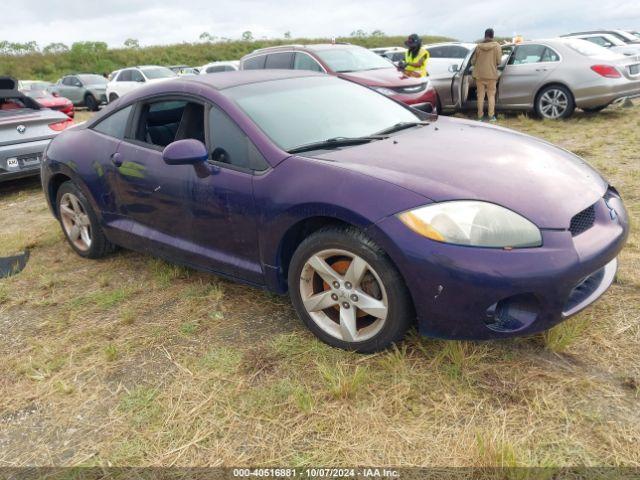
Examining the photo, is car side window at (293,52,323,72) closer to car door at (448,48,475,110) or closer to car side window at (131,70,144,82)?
car door at (448,48,475,110)

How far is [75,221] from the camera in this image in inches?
168

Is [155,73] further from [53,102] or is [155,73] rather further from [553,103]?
[553,103]

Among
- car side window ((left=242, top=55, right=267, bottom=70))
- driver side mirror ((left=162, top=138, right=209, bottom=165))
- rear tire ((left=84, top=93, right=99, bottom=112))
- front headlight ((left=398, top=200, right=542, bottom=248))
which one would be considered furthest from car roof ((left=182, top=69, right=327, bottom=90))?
rear tire ((left=84, top=93, right=99, bottom=112))

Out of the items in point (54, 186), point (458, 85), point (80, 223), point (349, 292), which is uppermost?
point (458, 85)

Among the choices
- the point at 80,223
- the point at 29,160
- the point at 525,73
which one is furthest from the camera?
the point at 525,73

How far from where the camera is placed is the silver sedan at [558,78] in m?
8.59

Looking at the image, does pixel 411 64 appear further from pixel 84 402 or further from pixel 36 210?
pixel 84 402

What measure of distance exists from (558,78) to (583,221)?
296 inches

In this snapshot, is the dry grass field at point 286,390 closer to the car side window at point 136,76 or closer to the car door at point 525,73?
the car door at point 525,73

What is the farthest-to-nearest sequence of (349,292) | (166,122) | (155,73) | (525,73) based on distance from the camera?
(155,73) → (525,73) → (166,122) → (349,292)

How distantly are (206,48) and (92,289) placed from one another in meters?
41.6

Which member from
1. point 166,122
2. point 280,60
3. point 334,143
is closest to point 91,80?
point 280,60

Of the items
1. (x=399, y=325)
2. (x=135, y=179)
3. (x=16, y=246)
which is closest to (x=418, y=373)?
(x=399, y=325)

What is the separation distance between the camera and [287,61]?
9.41 m
